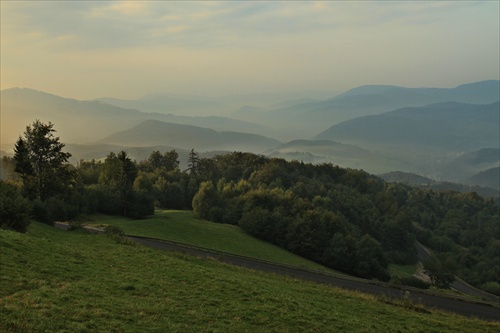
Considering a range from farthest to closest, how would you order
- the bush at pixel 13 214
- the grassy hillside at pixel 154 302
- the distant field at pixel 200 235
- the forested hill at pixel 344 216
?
the forested hill at pixel 344 216 < the distant field at pixel 200 235 < the bush at pixel 13 214 < the grassy hillside at pixel 154 302

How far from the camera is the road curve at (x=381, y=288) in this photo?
3247cm

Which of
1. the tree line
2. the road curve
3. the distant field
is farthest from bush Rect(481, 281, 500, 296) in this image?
the road curve

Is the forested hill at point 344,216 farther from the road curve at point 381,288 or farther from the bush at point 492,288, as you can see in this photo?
the road curve at point 381,288

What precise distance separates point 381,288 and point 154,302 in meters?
28.4

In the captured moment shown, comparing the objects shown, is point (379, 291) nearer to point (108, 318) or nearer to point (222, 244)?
point (222, 244)

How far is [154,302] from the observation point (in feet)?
55.2

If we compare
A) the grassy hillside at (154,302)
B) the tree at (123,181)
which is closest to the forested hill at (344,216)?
the tree at (123,181)

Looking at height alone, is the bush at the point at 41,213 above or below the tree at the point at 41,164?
below

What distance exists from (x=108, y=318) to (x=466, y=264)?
131 meters

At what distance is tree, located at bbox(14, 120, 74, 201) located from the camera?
49.8 meters

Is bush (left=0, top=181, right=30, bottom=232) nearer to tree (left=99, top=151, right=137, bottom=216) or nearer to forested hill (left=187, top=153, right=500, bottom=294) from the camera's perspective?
tree (left=99, top=151, right=137, bottom=216)

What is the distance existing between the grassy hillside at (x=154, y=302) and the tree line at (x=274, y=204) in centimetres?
1186

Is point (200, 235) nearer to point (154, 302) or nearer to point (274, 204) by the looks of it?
point (274, 204)

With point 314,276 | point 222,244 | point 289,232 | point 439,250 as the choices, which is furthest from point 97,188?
point 439,250
